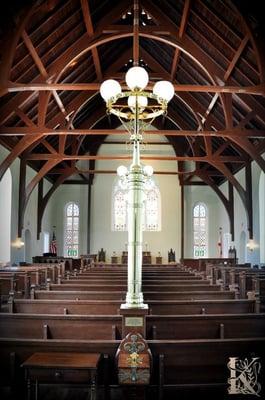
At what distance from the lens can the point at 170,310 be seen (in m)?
6.45

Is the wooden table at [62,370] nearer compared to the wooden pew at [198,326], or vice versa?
the wooden table at [62,370]

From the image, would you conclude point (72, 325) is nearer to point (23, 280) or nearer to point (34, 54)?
point (23, 280)

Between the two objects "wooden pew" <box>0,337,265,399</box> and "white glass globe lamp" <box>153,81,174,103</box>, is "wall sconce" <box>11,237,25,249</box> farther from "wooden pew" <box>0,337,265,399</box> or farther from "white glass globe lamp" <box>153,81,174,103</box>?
"wooden pew" <box>0,337,265,399</box>

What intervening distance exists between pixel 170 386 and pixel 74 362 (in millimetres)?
1072

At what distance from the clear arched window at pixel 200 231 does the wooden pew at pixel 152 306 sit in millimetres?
17587

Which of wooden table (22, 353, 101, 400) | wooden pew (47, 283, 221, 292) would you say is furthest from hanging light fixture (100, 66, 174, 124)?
wooden pew (47, 283, 221, 292)

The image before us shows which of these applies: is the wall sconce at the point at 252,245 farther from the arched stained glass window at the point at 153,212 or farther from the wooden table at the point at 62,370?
the wooden table at the point at 62,370

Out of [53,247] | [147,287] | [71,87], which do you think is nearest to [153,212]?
Result: [53,247]

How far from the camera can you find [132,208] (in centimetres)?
480

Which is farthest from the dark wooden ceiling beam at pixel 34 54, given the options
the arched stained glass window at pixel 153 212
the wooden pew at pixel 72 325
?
the arched stained glass window at pixel 153 212

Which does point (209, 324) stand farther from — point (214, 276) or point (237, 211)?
point (237, 211)

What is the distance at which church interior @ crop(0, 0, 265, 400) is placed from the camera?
445 cm

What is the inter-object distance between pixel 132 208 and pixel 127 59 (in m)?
12.8

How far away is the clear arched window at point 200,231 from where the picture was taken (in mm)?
24078
